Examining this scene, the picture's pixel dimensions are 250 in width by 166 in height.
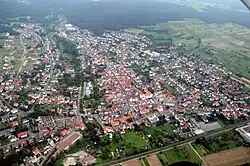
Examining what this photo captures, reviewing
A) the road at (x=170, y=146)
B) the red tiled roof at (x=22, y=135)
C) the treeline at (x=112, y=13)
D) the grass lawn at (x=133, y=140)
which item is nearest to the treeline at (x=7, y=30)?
the treeline at (x=112, y=13)

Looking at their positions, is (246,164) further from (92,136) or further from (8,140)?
(8,140)

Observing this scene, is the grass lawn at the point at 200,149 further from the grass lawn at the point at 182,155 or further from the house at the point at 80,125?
→ the house at the point at 80,125

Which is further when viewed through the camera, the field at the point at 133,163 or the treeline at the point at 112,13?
the treeline at the point at 112,13

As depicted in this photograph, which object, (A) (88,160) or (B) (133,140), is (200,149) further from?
(A) (88,160)

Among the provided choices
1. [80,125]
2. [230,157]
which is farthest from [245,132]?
[80,125]

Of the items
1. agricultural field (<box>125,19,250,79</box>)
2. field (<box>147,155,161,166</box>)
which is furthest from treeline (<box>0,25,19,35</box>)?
field (<box>147,155,161,166</box>)

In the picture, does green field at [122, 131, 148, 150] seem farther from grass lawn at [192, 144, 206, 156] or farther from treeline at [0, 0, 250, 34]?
treeline at [0, 0, 250, 34]
